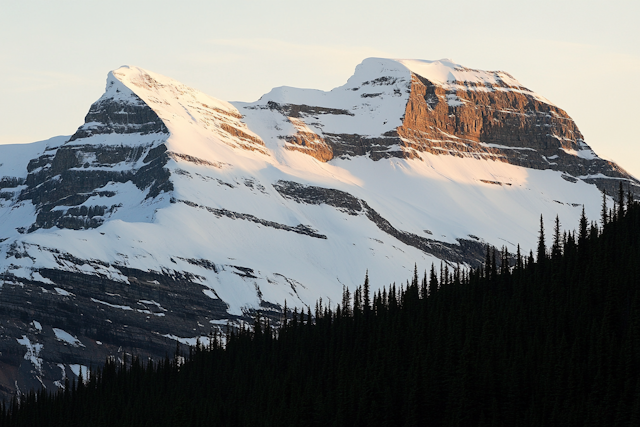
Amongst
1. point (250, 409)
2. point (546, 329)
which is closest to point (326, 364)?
point (250, 409)

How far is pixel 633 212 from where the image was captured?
599ft

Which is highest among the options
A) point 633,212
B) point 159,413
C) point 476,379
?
point 633,212

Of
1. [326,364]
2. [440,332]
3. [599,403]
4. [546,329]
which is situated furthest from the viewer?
[326,364]

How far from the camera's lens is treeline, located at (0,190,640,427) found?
13236 centimetres

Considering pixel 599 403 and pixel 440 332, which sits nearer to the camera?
pixel 599 403

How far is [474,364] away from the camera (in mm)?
142750

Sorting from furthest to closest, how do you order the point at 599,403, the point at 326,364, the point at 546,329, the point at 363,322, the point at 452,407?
the point at 363,322
the point at 326,364
the point at 546,329
the point at 452,407
the point at 599,403

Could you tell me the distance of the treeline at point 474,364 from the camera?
434 ft

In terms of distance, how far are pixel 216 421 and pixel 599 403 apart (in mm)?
58929

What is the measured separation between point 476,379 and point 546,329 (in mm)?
14847

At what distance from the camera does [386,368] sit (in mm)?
162750

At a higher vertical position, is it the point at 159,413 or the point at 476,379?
the point at 476,379

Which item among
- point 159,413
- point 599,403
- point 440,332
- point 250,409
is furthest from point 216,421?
point 599,403

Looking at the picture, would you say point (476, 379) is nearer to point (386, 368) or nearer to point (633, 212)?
point (386, 368)
